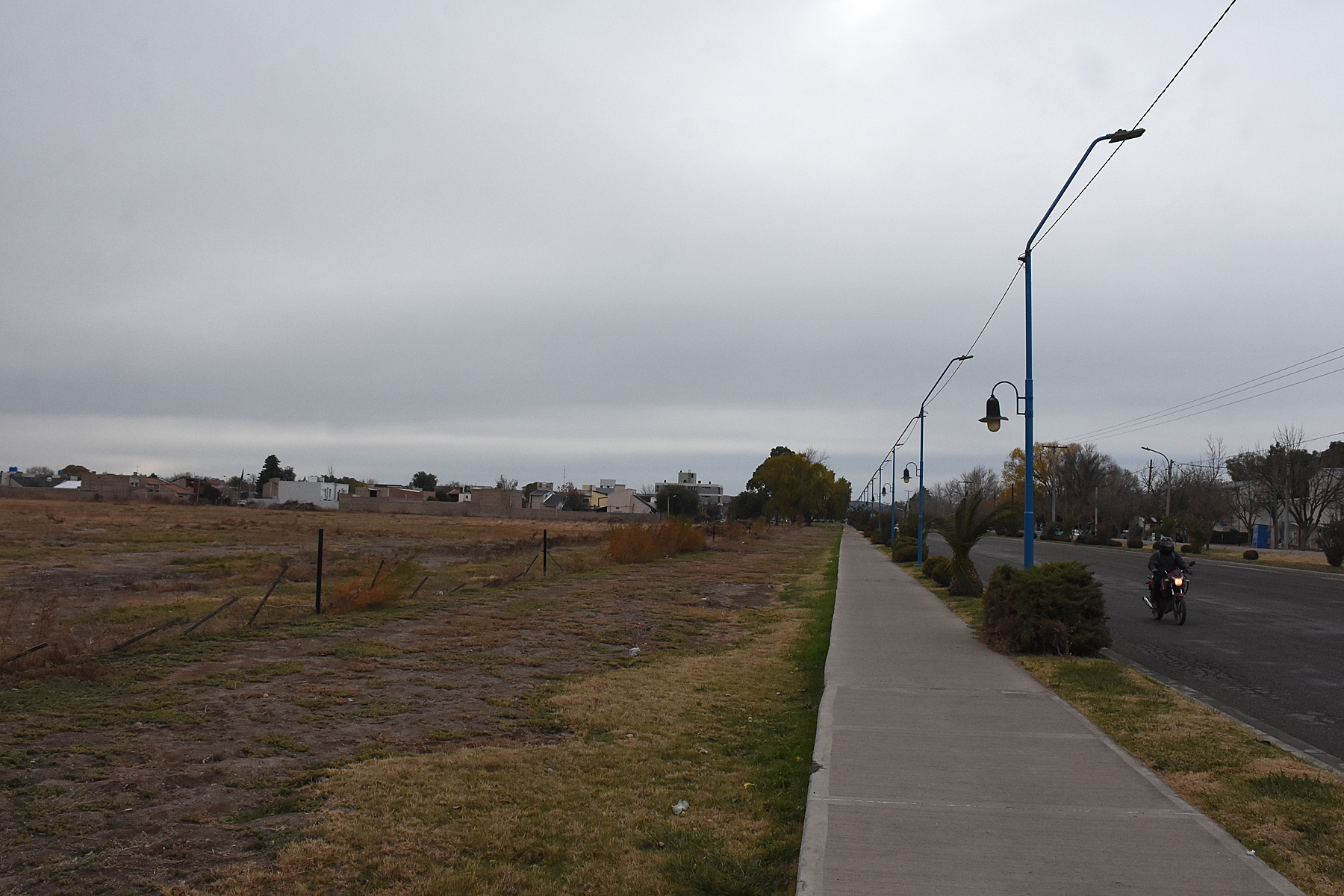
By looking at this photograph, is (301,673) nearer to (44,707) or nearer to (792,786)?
(44,707)

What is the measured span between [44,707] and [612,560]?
22914 mm

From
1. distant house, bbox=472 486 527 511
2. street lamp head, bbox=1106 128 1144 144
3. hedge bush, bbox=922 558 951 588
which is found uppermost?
street lamp head, bbox=1106 128 1144 144

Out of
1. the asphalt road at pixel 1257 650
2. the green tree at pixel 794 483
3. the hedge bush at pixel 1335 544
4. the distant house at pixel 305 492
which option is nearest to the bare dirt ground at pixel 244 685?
the asphalt road at pixel 1257 650

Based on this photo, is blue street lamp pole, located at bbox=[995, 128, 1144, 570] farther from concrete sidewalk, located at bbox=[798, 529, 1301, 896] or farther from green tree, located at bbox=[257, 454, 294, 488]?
green tree, located at bbox=[257, 454, 294, 488]

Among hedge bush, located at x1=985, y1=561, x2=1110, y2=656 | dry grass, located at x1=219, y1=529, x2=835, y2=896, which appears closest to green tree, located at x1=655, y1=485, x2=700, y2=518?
hedge bush, located at x1=985, y1=561, x2=1110, y2=656

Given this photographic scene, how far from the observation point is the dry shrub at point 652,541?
3014cm

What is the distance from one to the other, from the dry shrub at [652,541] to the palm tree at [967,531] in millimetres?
12685

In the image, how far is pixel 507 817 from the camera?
516 cm

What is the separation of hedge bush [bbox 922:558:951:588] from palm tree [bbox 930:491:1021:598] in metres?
1.24

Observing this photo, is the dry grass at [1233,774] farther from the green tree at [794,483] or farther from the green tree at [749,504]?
the green tree at [749,504]

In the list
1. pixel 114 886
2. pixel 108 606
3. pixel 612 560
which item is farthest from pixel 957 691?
pixel 612 560

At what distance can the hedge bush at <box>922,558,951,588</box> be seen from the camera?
71.6 ft

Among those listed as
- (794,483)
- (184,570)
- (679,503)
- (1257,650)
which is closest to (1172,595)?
(1257,650)

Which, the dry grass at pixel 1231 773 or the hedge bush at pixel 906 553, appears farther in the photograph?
the hedge bush at pixel 906 553
